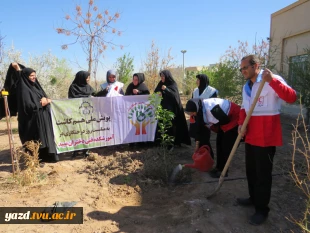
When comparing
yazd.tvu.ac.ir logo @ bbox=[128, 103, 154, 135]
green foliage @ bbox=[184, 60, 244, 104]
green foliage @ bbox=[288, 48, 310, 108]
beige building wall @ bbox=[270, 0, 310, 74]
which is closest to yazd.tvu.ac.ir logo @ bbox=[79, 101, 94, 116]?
yazd.tvu.ac.ir logo @ bbox=[128, 103, 154, 135]

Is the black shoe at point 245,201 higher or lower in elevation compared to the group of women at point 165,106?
lower

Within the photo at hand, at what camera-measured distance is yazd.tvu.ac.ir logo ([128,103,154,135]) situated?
5.42 m

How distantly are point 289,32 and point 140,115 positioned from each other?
26.5 ft

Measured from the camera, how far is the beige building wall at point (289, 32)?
367 inches

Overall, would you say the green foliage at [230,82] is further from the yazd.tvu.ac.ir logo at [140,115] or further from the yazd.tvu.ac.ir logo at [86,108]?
the yazd.tvu.ac.ir logo at [86,108]

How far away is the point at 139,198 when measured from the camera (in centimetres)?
357

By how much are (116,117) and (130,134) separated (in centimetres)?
48

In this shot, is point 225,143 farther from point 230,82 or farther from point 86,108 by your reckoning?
point 230,82

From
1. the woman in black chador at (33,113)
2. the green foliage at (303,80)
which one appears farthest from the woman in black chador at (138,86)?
the green foliage at (303,80)

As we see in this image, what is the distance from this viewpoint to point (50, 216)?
118 inches

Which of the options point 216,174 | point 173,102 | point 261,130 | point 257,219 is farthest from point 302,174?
point 173,102

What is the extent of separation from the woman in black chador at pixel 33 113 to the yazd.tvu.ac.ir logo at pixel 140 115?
5.31ft

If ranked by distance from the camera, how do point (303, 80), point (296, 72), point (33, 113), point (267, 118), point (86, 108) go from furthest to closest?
1. point (296, 72)
2. point (303, 80)
3. point (86, 108)
4. point (33, 113)
5. point (267, 118)

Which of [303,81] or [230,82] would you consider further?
[230,82]
